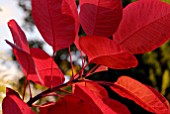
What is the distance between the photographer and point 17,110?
1.06ft

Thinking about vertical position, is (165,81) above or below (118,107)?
below

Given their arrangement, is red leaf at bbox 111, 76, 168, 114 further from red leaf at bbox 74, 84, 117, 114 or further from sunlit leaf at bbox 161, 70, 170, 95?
sunlit leaf at bbox 161, 70, 170, 95

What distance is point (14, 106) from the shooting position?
1.06 feet

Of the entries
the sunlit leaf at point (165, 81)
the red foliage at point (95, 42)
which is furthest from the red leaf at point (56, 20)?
the sunlit leaf at point (165, 81)

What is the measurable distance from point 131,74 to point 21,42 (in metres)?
2.97

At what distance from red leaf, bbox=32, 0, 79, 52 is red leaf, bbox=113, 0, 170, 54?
0.05 meters

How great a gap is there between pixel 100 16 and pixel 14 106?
119 mm

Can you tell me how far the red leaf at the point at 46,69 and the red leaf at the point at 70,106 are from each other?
35 millimetres

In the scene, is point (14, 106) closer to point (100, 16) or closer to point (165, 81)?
point (100, 16)

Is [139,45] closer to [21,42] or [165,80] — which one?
[21,42]

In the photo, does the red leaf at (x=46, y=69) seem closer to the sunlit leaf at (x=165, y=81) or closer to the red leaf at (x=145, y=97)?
the red leaf at (x=145, y=97)

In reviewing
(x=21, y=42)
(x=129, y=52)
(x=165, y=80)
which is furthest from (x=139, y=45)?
(x=165, y=80)

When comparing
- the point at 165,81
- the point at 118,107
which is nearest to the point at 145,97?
the point at 118,107

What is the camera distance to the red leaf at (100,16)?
355mm
